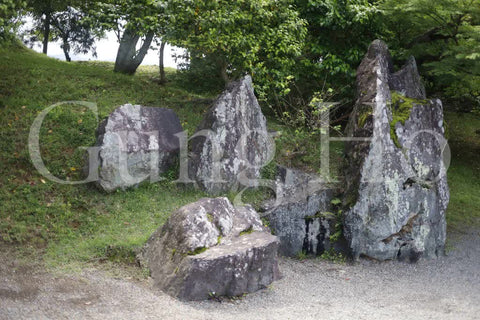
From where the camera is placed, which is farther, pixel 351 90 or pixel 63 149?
pixel 351 90

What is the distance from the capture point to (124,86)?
16.9 m

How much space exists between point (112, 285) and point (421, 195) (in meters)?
7.23

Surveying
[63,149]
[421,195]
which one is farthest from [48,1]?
[421,195]

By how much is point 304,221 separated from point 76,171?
5460 millimetres

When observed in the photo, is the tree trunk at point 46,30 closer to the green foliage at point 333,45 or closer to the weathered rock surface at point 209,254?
the green foliage at point 333,45

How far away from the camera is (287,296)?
9.62m

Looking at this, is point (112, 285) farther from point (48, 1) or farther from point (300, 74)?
point (48, 1)

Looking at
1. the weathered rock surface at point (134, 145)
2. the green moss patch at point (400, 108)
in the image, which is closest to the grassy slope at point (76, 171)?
the weathered rock surface at point (134, 145)

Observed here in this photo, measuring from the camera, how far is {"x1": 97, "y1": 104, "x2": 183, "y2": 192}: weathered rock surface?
1205 cm

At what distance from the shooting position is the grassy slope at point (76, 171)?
35.0 feet

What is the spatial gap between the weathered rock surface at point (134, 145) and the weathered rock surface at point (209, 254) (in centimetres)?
246

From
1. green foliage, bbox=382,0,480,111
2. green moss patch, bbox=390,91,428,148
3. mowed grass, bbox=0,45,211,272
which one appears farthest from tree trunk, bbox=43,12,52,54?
green moss patch, bbox=390,91,428,148

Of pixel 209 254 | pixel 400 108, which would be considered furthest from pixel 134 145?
pixel 400 108

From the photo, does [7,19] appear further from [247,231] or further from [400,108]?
[400,108]
